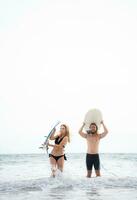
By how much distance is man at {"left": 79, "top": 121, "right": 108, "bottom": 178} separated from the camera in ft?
39.3

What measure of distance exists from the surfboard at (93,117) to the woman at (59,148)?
768 millimetres

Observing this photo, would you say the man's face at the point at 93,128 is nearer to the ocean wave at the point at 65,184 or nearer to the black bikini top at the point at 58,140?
the black bikini top at the point at 58,140

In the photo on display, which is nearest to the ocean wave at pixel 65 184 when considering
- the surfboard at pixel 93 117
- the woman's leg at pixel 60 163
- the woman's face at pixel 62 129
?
the woman's leg at pixel 60 163

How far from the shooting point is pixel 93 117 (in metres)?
12.4

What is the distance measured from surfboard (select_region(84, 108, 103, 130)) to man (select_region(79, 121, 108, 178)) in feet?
0.89

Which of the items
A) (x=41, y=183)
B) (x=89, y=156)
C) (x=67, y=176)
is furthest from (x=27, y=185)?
(x=89, y=156)

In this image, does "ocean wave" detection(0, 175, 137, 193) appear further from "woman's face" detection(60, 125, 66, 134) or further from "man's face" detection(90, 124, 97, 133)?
"man's face" detection(90, 124, 97, 133)

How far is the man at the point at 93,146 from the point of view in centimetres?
1197

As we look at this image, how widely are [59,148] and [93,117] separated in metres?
1.61

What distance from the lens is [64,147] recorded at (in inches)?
482

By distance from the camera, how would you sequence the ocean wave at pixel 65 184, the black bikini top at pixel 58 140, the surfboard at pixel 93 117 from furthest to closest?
the surfboard at pixel 93 117 → the black bikini top at pixel 58 140 → the ocean wave at pixel 65 184

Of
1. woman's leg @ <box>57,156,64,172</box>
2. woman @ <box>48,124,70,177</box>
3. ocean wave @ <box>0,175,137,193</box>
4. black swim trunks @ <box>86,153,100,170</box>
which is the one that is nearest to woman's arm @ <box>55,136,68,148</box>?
woman @ <box>48,124,70,177</box>

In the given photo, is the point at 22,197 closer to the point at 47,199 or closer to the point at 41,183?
the point at 47,199

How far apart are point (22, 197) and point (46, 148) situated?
3932 mm
